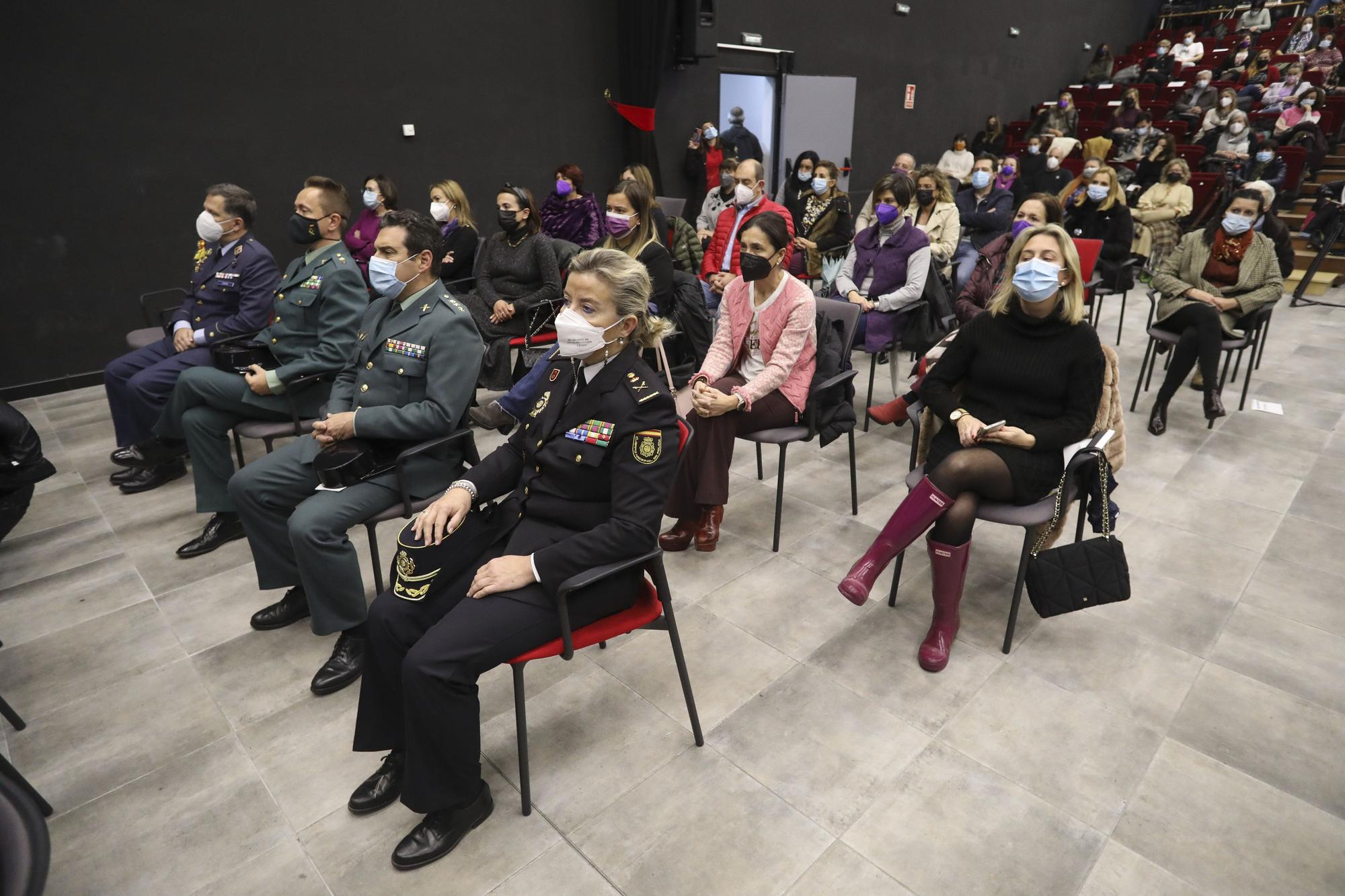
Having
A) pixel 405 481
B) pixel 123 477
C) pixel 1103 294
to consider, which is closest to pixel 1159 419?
pixel 1103 294

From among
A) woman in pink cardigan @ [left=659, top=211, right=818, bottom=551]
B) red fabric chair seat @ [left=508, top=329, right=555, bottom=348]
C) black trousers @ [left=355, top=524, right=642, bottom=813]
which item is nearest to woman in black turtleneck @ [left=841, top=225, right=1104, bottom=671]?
woman in pink cardigan @ [left=659, top=211, right=818, bottom=551]

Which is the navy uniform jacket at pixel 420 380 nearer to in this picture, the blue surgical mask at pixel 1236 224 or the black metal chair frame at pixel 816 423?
the black metal chair frame at pixel 816 423

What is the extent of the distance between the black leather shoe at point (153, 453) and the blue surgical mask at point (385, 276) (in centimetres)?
180

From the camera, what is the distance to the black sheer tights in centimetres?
233

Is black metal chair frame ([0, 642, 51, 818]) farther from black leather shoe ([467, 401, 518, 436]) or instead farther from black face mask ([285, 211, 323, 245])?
black face mask ([285, 211, 323, 245])

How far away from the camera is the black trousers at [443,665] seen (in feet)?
5.41

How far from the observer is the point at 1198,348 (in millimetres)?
4156

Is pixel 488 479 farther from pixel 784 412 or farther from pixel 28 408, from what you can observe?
pixel 28 408

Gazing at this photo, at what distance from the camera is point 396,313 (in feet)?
8.16

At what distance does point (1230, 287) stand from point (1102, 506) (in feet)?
8.81

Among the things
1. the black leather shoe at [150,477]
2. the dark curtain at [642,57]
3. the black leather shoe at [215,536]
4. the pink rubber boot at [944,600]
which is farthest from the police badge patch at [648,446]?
the dark curtain at [642,57]

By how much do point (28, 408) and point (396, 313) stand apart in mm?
4037

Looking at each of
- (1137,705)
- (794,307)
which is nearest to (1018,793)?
(1137,705)

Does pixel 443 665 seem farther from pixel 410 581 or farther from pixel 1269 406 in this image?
pixel 1269 406
